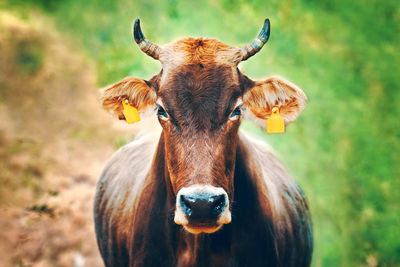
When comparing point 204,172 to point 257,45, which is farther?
point 257,45

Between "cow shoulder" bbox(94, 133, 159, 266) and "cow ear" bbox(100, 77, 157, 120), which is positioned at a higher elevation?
"cow ear" bbox(100, 77, 157, 120)

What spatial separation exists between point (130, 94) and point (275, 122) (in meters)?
1.16

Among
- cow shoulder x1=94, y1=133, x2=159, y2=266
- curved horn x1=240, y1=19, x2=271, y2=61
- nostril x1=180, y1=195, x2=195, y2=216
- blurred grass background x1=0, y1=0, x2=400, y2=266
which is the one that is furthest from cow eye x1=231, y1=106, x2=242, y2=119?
blurred grass background x1=0, y1=0, x2=400, y2=266

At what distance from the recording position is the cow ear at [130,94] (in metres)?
3.60

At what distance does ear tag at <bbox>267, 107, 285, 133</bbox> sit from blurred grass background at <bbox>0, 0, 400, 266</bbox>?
5.18 meters

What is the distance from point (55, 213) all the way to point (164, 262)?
4646mm

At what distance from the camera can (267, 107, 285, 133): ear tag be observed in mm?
3670

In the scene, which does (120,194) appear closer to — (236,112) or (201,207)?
(236,112)

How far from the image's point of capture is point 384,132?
30.7 feet

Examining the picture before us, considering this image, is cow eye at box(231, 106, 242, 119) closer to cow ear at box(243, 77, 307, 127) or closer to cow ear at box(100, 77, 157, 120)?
cow ear at box(243, 77, 307, 127)

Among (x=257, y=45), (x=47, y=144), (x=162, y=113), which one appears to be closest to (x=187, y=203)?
(x=162, y=113)

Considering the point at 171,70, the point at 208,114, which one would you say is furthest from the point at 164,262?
the point at 171,70

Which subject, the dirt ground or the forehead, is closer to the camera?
the forehead

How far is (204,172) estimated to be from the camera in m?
2.99
